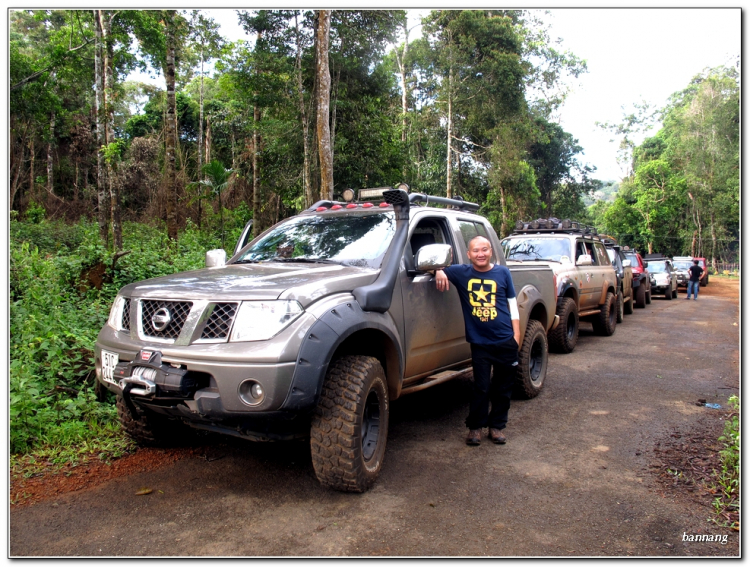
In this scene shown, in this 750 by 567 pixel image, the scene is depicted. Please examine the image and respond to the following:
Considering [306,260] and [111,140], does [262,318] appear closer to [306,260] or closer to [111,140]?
[306,260]

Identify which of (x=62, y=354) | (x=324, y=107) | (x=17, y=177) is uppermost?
(x=17, y=177)

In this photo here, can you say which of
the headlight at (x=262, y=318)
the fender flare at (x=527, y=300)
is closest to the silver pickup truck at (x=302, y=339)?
the headlight at (x=262, y=318)

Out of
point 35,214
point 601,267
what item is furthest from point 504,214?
point 35,214

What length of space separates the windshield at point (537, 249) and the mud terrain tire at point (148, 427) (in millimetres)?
7119

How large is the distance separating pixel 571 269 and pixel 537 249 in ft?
3.64

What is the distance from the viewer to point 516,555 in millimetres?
2820

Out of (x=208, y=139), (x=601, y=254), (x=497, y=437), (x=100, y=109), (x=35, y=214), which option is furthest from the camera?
(x=208, y=139)

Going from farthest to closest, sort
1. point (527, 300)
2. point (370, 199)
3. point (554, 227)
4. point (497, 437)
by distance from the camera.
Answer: point (554, 227), point (527, 300), point (370, 199), point (497, 437)

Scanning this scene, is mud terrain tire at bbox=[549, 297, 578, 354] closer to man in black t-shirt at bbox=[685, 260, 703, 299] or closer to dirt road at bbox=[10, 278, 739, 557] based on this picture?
dirt road at bbox=[10, 278, 739, 557]

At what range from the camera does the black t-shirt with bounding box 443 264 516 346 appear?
14.3 feet

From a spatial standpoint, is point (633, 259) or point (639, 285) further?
point (633, 259)

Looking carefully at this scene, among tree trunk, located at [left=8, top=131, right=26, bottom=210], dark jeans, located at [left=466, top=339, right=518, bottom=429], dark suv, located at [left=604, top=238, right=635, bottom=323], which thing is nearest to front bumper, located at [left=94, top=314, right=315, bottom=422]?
dark jeans, located at [left=466, top=339, right=518, bottom=429]

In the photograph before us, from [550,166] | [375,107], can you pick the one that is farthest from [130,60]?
[550,166]

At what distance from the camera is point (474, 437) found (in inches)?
175
